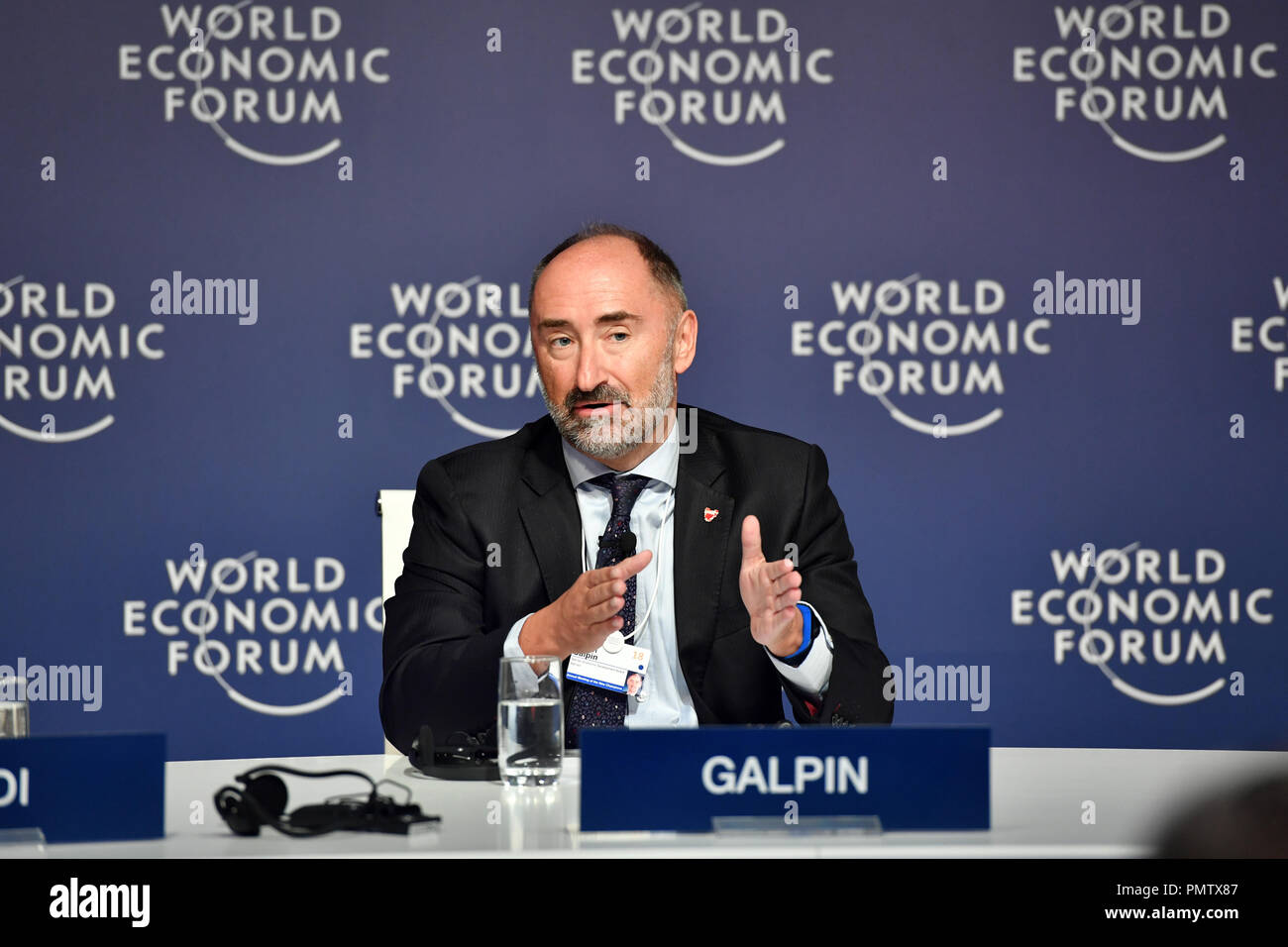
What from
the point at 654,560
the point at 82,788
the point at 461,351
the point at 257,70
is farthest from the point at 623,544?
the point at 257,70

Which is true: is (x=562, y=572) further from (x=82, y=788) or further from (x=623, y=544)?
(x=82, y=788)

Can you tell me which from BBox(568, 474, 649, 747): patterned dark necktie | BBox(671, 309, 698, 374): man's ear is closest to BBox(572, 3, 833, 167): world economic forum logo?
BBox(671, 309, 698, 374): man's ear

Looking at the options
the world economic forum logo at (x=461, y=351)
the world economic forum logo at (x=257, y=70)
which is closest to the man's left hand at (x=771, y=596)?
the world economic forum logo at (x=461, y=351)

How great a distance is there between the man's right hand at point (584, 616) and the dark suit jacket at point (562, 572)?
0.12 meters

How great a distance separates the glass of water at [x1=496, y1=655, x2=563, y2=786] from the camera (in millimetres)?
1723

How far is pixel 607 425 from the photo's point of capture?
102 inches

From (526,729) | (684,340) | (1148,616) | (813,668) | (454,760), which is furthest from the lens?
(1148,616)

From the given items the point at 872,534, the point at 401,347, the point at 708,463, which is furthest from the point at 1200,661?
the point at 401,347

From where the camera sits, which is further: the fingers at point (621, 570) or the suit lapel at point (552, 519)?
the suit lapel at point (552, 519)

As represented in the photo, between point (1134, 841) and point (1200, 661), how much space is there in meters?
2.86

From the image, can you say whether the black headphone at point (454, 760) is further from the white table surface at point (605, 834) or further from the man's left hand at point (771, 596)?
the man's left hand at point (771, 596)

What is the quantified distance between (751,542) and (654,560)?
492 mm

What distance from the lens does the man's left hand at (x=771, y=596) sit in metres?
1.99

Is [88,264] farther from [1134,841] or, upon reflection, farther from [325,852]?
[1134,841]
